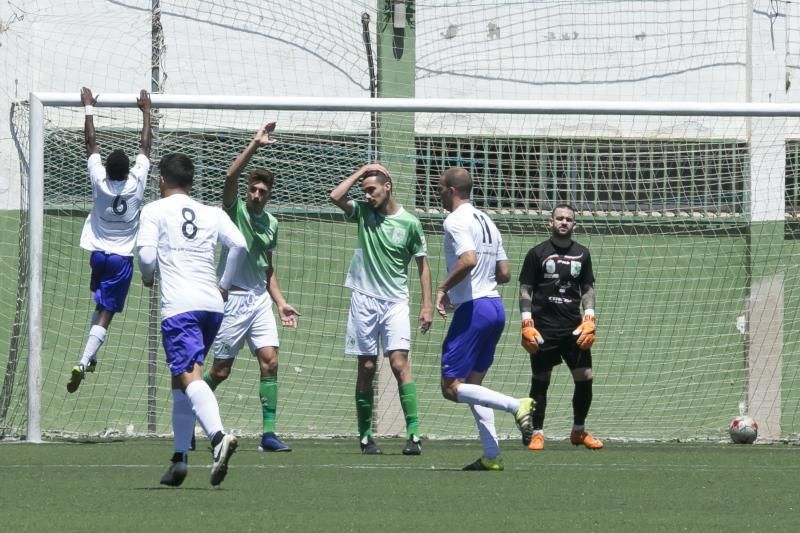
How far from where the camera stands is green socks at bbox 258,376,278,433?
1028cm

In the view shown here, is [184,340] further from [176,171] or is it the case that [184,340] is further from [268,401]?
[268,401]

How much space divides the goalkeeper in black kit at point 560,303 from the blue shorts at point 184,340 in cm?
419

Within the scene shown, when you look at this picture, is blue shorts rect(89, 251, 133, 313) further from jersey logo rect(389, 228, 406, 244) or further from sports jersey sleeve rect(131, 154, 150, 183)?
jersey logo rect(389, 228, 406, 244)

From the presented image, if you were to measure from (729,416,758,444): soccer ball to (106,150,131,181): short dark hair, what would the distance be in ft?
17.7

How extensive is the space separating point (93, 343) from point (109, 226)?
87 centimetres

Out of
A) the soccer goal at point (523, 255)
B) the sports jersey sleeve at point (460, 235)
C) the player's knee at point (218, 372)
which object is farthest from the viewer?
the soccer goal at point (523, 255)

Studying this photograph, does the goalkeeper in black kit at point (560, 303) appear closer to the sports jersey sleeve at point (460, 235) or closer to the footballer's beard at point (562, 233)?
the footballer's beard at point (562, 233)

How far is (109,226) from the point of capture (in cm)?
1066

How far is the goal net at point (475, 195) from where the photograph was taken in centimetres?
1287

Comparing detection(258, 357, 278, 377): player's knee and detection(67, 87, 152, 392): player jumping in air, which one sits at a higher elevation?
detection(67, 87, 152, 392): player jumping in air

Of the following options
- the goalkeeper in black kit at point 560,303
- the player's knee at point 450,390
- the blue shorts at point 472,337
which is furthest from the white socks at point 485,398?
the goalkeeper in black kit at point 560,303

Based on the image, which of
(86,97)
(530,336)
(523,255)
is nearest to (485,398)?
(530,336)

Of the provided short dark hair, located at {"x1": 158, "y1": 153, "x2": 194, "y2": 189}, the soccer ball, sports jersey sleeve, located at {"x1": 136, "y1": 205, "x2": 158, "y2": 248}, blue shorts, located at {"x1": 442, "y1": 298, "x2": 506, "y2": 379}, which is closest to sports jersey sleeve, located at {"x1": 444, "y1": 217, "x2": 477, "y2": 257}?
blue shorts, located at {"x1": 442, "y1": 298, "x2": 506, "y2": 379}

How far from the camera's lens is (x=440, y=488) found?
7539 millimetres
